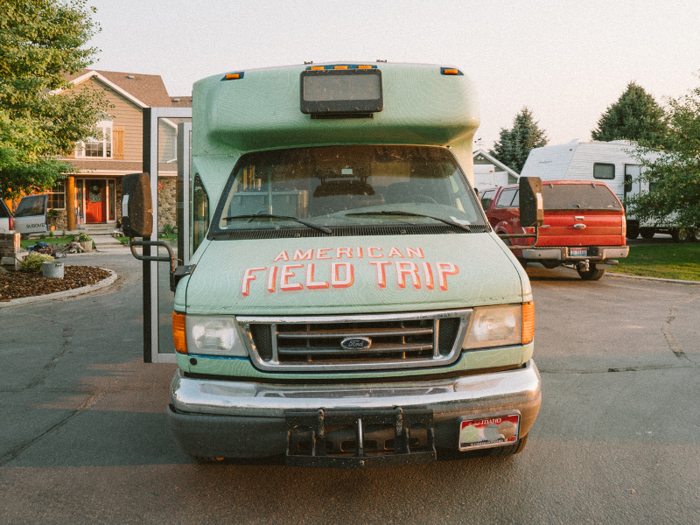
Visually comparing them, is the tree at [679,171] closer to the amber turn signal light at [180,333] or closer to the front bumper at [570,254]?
the front bumper at [570,254]

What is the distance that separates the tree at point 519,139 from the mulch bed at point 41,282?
149 feet

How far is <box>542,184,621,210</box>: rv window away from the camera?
463 inches

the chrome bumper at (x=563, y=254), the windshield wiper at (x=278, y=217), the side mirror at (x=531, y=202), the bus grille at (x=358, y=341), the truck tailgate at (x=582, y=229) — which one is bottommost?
the chrome bumper at (x=563, y=254)

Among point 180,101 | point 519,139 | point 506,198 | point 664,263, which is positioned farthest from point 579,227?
point 519,139

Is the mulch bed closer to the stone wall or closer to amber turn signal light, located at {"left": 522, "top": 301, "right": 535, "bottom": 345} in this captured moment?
the stone wall

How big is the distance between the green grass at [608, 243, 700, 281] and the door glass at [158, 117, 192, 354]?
1142 cm

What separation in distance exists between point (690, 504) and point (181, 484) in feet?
9.57

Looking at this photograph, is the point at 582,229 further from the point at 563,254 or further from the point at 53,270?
the point at 53,270

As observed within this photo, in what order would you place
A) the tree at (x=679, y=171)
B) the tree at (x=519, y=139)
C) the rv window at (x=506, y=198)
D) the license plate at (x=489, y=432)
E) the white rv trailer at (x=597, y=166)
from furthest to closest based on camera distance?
the tree at (x=519, y=139)
the white rv trailer at (x=597, y=166)
the tree at (x=679, y=171)
the rv window at (x=506, y=198)
the license plate at (x=489, y=432)

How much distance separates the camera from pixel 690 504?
3.19m

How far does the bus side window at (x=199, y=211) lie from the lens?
4404 millimetres

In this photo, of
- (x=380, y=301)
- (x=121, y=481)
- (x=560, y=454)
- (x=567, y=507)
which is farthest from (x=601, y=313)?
(x=121, y=481)

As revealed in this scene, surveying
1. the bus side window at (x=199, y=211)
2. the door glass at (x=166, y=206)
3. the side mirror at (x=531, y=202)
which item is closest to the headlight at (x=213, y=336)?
the bus side window at (x=199, y=211)

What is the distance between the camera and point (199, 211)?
15.5 feet
